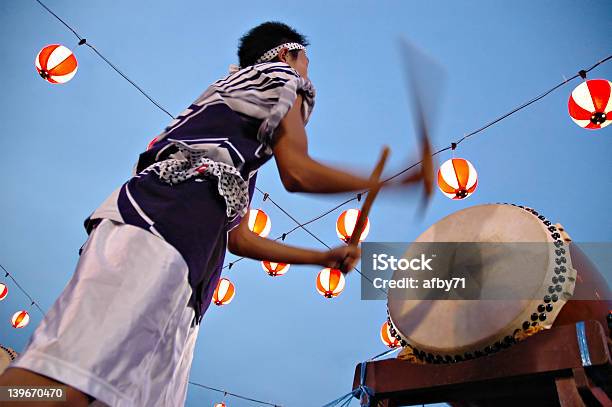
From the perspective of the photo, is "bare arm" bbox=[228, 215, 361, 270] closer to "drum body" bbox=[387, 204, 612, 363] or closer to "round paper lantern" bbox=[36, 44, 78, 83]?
"drum body" bbox=[387, 204, 612, 363]

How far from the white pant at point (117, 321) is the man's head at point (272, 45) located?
713mm

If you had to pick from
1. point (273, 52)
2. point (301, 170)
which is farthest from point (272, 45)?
point (301, 170)

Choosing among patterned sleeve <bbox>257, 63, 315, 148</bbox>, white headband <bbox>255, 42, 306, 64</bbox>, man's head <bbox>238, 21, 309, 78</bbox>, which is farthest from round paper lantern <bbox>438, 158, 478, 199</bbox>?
patterned sleeve <bbox>257, 63, 315, 148</bbox>

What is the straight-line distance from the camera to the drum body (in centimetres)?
150

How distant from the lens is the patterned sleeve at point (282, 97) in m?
0.96

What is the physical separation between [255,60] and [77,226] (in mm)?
25853

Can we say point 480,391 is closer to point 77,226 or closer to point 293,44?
point 293,44

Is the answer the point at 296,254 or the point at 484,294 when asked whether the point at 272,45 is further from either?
the point at 484,294

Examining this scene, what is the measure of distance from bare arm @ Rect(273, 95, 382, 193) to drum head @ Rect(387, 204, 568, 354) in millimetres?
855

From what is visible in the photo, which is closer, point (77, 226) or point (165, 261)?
point (165, 261)

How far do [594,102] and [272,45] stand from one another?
12.8 feet

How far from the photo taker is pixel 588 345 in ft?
4.29

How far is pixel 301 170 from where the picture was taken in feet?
3.07

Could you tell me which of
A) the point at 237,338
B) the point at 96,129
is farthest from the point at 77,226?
the point at 237,338
